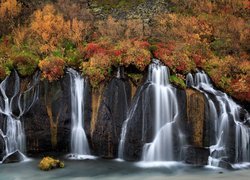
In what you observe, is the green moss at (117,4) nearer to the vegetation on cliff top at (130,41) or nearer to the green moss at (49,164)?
the vegetation on cliff top at (130,41)

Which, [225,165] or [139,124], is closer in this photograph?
[225,165]

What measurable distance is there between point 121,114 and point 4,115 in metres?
6.12

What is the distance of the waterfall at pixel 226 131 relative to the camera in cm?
2017

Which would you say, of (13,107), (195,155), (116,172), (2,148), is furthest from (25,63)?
(195,155)

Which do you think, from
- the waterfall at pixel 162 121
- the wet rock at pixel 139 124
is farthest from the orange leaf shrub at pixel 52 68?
the waterfall at pixel 162 121

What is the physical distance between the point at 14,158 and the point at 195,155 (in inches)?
360

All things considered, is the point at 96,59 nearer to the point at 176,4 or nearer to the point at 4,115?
the point at 4,115

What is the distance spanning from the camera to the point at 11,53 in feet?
78.6

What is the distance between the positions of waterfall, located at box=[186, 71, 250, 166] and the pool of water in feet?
3.86

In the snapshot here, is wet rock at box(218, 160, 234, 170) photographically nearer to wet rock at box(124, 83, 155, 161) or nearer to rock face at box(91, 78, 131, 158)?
wet rock at box(124, 83, 155, 161)

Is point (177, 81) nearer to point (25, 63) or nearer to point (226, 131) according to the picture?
point (226, 131)

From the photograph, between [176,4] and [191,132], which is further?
[176,4]

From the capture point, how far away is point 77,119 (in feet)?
71.7

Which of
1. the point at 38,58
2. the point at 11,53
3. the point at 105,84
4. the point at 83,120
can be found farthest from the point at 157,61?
the point at 11,53
